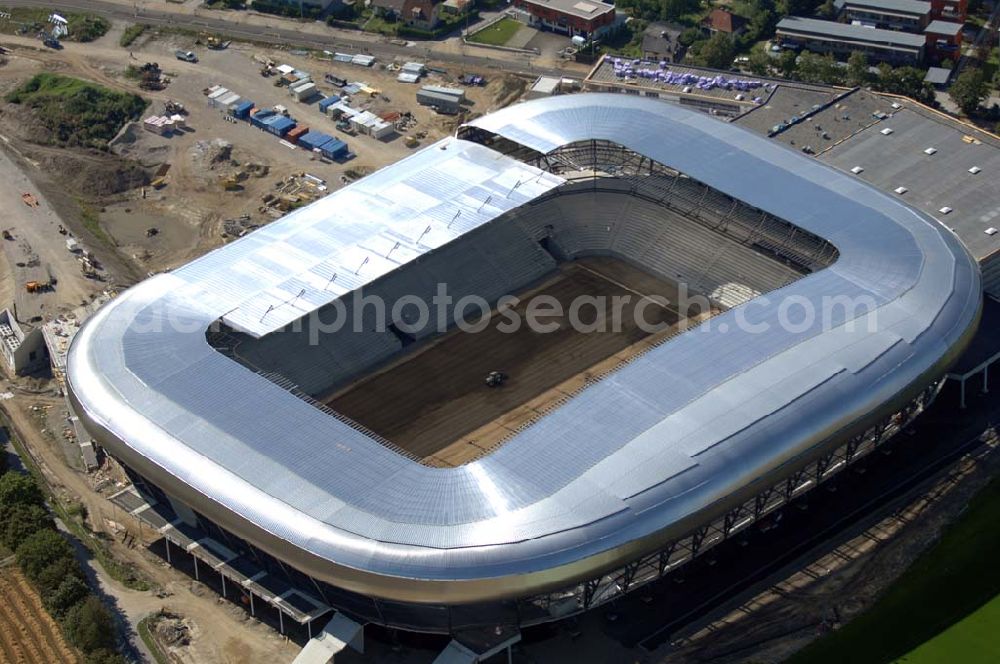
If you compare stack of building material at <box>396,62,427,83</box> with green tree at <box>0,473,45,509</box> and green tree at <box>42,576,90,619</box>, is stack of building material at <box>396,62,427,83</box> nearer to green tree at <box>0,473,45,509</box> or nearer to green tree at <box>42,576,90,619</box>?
green tree at <box>0,473,45,509</box>

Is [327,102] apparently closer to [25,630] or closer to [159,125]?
[159,125]

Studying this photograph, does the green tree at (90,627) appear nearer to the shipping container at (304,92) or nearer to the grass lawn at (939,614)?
the grass lawn at (939,614)

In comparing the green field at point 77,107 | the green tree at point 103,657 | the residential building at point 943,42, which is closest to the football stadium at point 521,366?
the green tree at point 103,657

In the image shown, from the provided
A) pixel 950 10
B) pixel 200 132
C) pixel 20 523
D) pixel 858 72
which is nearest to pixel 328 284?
pixel 20 523

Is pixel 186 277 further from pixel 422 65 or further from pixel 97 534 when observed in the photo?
pixel 422 65

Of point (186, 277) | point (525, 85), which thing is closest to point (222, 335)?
point (186, 277)
